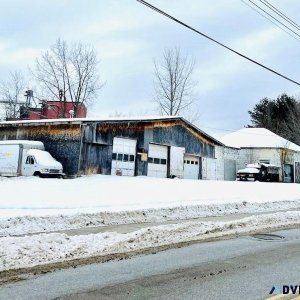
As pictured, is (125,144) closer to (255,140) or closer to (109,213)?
(109,213)

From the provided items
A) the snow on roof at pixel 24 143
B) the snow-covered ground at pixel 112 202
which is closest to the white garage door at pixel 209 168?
the snow-covered ground at pixel 112 202

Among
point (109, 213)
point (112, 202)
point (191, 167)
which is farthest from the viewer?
point (191, 167)

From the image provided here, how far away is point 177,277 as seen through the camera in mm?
6949

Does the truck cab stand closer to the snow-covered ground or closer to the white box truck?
the white box truck

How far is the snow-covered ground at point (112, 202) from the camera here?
13242mm

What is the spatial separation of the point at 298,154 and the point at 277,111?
28.4 meters

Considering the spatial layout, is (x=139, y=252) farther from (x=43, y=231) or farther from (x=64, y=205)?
(x=64, y=205)

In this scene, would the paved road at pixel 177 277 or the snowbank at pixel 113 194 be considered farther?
the snowbank at pixel 113 194

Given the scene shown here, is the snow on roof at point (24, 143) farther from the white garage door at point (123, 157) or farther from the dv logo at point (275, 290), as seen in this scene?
the dv logo at point (275, 290)

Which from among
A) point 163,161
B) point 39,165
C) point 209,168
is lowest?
point 39,165

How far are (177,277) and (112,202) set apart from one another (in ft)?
38.5

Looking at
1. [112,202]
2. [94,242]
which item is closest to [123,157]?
[112,202]

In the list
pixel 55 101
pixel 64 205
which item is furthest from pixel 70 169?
pixel 55 101

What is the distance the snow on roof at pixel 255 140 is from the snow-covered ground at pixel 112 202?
64.5 feet
